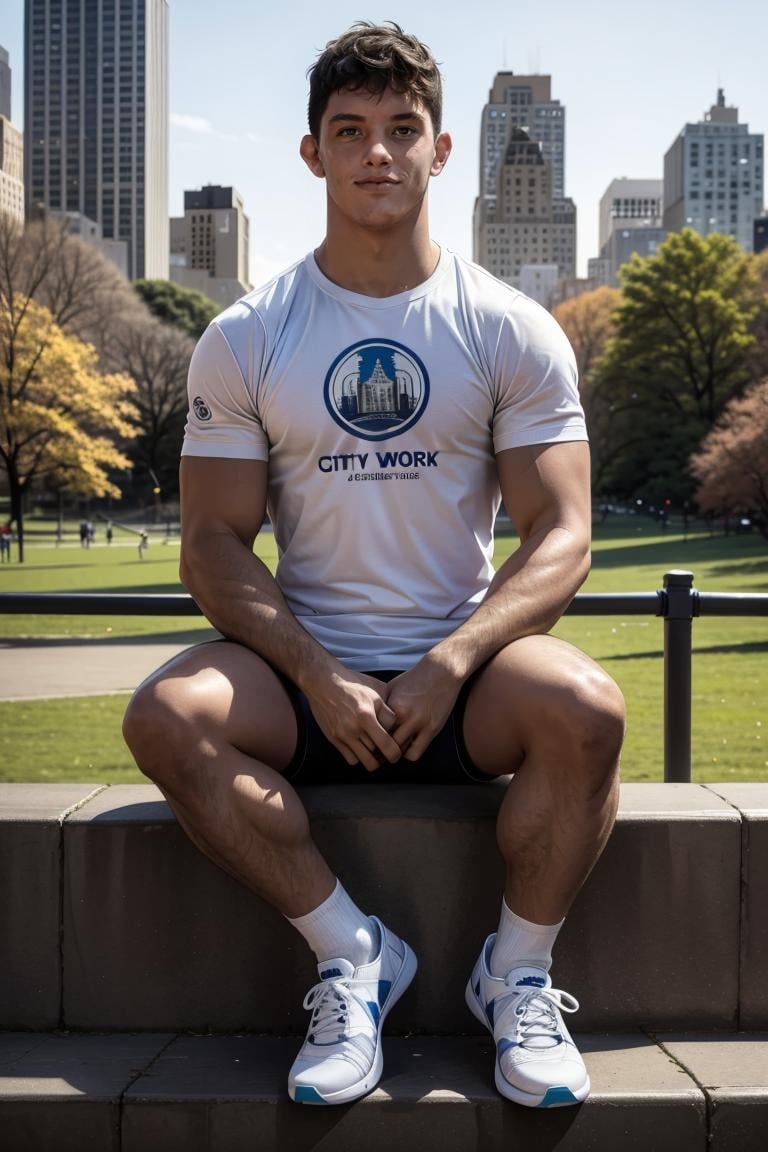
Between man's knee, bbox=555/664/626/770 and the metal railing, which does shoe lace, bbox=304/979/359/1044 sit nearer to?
man's knee, bbox=555/664/626/770

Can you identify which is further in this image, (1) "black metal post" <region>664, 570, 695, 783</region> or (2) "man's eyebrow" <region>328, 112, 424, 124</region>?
(1) "black metal post" <region>664, 570, 695, 783</region>

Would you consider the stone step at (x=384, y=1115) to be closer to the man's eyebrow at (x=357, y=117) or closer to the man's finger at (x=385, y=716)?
the man's finger at (x=385, y=716)

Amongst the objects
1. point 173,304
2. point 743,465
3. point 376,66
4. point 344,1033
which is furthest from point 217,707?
point 173,304

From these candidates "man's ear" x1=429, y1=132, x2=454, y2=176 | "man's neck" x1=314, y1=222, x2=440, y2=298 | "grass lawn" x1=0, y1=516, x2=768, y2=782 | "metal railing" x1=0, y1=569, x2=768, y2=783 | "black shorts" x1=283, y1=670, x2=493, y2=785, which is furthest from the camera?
"grass lawn" x1=0, y1=516, x2=768, y2=782

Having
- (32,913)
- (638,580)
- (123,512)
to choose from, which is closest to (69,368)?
(638,580)

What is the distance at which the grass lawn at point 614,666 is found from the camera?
33.7 feet

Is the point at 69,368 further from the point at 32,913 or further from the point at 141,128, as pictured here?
the point at 141,128

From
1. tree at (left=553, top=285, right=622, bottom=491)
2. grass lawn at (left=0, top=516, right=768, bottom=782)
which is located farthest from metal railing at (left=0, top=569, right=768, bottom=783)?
tree at (left=553, top=285, right=622, bottom=491)

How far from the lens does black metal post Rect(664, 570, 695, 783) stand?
386cm

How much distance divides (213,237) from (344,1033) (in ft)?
601

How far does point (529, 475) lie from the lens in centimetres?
274

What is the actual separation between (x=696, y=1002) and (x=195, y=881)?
41.6 inches

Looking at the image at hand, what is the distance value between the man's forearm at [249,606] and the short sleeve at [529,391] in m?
0.57

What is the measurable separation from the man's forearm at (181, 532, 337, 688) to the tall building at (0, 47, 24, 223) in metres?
114
